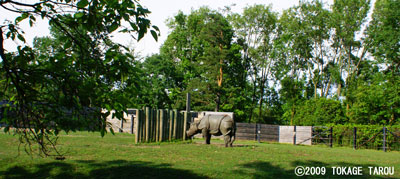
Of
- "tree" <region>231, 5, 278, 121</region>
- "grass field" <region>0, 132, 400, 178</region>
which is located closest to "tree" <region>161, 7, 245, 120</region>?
"tree" <region>231, 5, 278, 121</region>

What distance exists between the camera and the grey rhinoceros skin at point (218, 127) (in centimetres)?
1766

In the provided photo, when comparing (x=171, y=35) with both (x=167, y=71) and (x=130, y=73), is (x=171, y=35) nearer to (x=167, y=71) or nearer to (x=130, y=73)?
(x=167, y=71)

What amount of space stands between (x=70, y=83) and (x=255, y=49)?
4549 cm

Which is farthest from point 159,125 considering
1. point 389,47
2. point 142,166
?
point 389,47

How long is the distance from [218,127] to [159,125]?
2.90 m

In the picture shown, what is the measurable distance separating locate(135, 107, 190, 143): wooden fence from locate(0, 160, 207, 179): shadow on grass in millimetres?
6573

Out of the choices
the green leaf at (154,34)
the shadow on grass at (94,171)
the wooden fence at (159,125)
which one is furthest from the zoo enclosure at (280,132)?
the green leaf at (154,34)

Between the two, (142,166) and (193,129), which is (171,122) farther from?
(142,166)

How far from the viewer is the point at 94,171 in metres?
8.74

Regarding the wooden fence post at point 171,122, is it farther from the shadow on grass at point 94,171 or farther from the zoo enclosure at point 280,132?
the shadow on grass at point 94,171

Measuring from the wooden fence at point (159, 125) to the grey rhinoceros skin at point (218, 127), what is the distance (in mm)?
794

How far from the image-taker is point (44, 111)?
598 centimetres

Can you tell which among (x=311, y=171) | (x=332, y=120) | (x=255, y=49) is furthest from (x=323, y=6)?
(x=311, y=171)

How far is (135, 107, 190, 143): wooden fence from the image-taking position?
16906 mm
